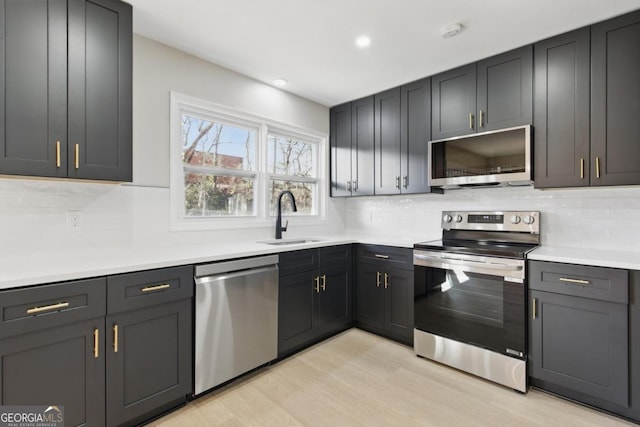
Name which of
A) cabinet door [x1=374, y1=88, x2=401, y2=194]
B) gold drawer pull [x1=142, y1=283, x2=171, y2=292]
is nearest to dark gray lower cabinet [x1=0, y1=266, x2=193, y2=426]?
gold drawer pull [x1=142, y1=283, x2=171, y2=292]

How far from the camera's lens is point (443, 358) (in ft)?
8.17

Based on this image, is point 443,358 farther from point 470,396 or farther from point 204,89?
point 204,89

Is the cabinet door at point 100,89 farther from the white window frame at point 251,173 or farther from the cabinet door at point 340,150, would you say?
the cabinet door at point 340,150

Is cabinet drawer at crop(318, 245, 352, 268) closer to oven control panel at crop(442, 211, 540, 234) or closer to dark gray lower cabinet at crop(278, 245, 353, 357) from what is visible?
dark gray lower cabinet at crop(278, 245, 353, 357)

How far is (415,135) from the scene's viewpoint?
3.08 m

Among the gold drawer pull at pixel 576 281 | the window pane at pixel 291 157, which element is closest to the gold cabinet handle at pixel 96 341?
the window pane at pixel 291 157

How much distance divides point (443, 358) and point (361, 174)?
2.02 metres

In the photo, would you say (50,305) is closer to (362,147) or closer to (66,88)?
(66,88)

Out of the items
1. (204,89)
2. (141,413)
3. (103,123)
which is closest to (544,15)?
(204,89)

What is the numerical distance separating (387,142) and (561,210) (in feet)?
5.46

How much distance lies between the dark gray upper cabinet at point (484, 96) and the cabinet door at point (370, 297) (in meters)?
1.46

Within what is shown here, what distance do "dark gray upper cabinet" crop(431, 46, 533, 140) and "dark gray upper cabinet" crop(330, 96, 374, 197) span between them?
2.56 feet

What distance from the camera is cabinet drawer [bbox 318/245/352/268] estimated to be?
9.42 feet

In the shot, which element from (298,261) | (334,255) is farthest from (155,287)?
(334,255)
